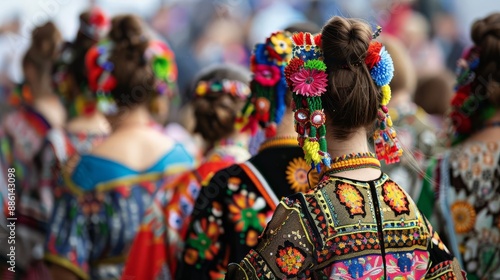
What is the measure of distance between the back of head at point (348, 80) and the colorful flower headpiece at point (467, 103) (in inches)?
51.5

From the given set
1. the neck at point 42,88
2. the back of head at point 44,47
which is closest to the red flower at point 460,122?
the back of head at point 44,47

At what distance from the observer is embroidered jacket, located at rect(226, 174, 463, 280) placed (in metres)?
2.33

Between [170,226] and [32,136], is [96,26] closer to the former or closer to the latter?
[32,136]

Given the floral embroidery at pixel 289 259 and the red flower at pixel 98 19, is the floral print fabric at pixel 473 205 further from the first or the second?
the red flower at pixel 98 19

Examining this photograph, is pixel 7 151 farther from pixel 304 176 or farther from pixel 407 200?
pixel 407 200

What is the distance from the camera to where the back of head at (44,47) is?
559 centimetres

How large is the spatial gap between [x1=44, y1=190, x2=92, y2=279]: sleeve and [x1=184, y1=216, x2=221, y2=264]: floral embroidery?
114cm

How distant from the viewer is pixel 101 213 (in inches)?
169

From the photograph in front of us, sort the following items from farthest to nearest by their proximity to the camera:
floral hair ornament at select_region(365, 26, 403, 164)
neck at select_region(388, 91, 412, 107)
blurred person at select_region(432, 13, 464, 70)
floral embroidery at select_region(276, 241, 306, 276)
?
blurred person at select_region(432, 13, 464, 70)
neck at select_region(388, 91, 412, 107)
floral hair ornament at select_region(365, 26, 403, 164)
floral embroidery at select_region(276, 241, 306, 276)

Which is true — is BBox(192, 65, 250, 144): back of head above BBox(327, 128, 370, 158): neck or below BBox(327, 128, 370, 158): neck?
above

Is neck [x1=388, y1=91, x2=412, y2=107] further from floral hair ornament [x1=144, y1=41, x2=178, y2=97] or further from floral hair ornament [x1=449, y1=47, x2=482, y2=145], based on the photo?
floral hair ornament [x1=144, y1=41, x2=178, y2=97]

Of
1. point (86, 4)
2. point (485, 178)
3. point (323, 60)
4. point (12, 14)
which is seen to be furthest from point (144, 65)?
point (86, 4)

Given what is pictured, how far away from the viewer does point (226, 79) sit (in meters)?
3.90

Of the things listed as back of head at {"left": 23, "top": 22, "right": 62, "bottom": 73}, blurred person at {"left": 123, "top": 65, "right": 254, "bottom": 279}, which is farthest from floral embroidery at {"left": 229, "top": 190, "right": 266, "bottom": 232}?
back of head at {"left": 23, "top": 22, "right": 62, "bottom": 73}
